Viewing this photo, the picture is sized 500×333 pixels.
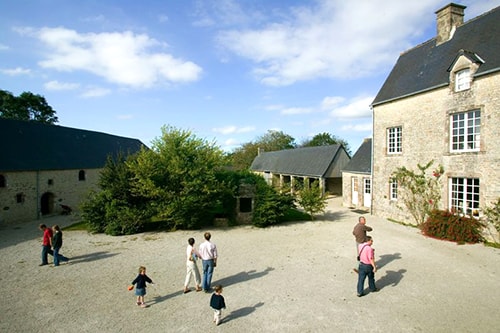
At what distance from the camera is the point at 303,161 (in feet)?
105

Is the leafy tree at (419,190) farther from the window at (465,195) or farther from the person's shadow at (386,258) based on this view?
the person's shadow at (386,258)

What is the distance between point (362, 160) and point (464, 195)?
908 centimetres

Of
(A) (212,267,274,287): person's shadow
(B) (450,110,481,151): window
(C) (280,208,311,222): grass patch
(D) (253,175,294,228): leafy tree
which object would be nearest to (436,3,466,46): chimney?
(B) (450,110,481,151): window

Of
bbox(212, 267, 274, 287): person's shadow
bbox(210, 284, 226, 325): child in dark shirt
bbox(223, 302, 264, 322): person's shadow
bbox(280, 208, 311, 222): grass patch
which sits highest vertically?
bbox(210, 284, 226, 325): child in dark shirt

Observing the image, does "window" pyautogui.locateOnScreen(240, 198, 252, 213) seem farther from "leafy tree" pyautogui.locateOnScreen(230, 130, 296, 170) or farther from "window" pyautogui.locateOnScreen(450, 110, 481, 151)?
"leafy tree" pyautogui.locateOnScreen(230, 130, 296, 170)

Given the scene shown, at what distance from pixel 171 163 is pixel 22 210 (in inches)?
513

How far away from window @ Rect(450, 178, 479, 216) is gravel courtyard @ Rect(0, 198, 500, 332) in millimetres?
1812

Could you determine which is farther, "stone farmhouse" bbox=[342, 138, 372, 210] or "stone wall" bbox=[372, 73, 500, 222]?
"stone farmhouse" bbox=[342, 138, 372, 210]

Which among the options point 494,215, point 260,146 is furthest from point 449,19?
point 260,146

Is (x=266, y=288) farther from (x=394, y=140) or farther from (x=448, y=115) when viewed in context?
(x=394, y=140)

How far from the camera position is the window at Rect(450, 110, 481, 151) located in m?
11.8

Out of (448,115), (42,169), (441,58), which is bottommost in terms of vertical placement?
(42,169)

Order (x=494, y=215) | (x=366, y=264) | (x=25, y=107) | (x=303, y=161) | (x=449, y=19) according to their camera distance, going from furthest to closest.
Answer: (x=25, y=107), (x=303, y=161), (x=449, y=19), (x=494, y=215), (x=366, y=264)

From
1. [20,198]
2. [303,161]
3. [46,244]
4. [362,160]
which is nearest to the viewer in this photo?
[46,244]
